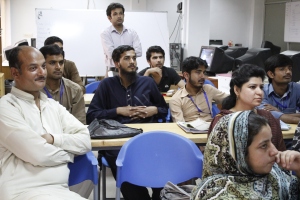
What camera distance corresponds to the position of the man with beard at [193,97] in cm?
363

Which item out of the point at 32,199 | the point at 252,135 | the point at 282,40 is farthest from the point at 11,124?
the point at 282,40

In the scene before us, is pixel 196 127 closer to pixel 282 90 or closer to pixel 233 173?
pixel 282 90

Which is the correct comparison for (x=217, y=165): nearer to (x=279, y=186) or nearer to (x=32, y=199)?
(x=279, y=186)

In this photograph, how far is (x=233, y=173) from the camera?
1.63 meters

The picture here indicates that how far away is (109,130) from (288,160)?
1.45 metres

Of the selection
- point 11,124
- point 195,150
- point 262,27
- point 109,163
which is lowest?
point 109,163

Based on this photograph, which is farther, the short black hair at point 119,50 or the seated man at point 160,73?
the seated man at point 160,73

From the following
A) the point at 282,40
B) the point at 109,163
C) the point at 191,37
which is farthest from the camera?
the point at 282,40

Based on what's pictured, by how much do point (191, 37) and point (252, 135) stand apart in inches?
226

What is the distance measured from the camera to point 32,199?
194 cm

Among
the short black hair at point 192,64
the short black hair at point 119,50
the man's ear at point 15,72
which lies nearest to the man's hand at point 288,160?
the man's ear at point 15,72

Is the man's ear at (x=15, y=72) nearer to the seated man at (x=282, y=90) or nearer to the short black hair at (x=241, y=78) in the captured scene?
the short black hair at (x=241, y=78)

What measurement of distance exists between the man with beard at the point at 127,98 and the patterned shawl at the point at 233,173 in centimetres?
179

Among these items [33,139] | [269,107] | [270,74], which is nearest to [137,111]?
[269,107]
